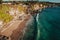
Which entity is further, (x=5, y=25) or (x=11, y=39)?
(x=5, y=25)

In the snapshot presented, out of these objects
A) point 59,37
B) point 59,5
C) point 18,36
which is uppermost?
point 18,36

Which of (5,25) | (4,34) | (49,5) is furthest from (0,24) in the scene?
(49,5)

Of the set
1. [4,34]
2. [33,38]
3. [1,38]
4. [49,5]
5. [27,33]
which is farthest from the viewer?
[49,5]

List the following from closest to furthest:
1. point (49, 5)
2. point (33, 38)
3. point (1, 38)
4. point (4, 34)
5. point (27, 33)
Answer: point (1, 38) → point (4, 34) → point (33, 38) → point (27, 33) → point (49, 5)

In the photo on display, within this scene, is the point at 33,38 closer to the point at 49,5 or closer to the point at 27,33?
the point at 27,33

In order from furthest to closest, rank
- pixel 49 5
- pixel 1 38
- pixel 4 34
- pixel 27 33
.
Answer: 1. pixel 49 5
2. pixel 27 33
3. pixel 4 34
4. pixel 1 38

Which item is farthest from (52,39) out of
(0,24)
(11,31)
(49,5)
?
(49,5)

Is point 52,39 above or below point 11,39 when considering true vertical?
below

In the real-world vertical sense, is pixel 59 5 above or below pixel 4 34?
below

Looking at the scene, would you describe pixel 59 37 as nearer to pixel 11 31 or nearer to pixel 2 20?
pixel 11 31
